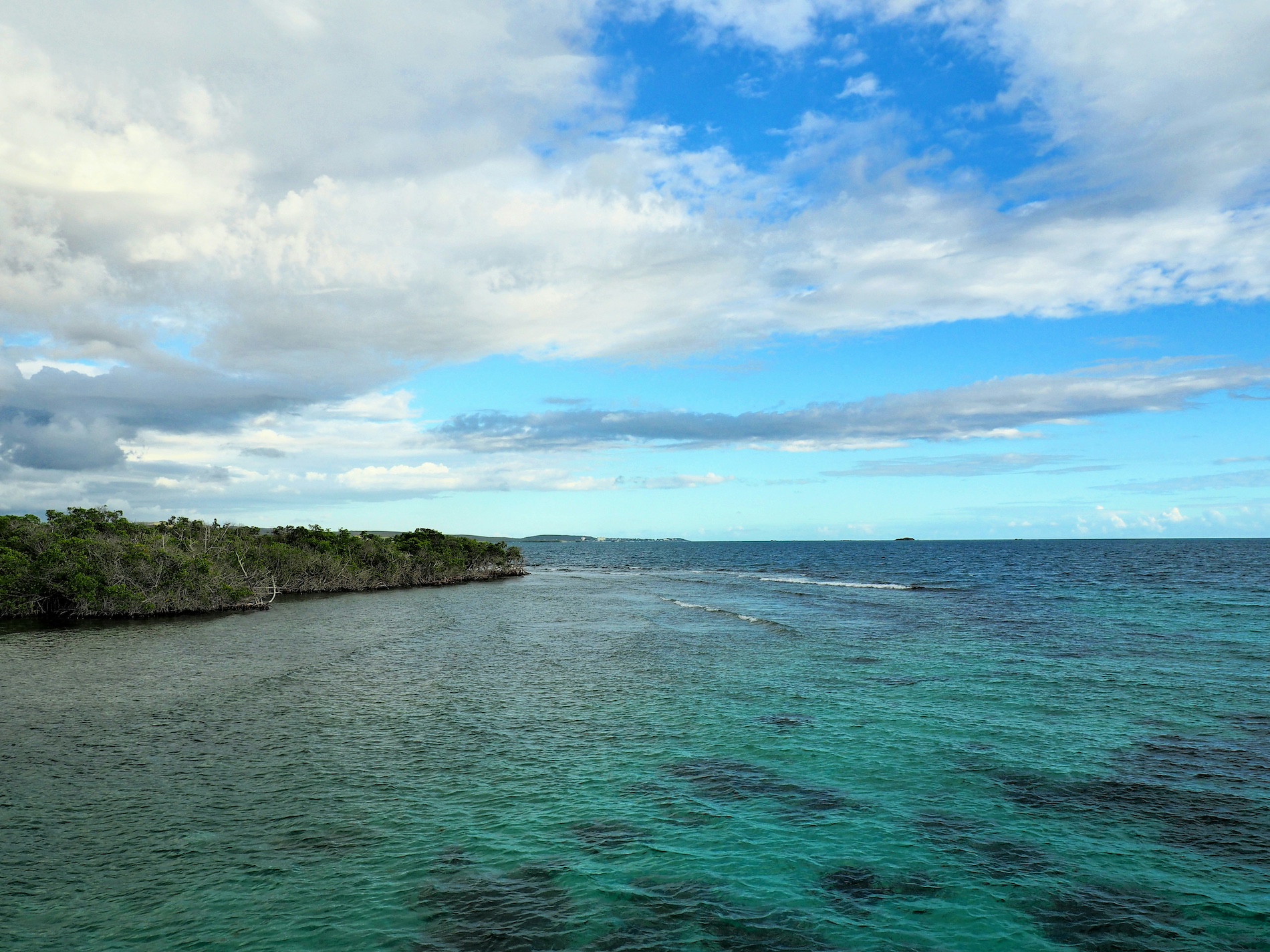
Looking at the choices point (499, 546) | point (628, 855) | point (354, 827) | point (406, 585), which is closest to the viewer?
Answer: point (628, 855)

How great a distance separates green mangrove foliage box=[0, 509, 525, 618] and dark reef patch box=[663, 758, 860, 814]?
160 feet

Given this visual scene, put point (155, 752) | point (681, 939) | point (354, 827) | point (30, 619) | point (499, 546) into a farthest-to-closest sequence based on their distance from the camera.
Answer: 1. point (499, 546)
2. point (30, 619)
3. point (155, 752)
4. point (354, 827)
5. point (681, 939)

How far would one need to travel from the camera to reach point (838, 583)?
95688mm

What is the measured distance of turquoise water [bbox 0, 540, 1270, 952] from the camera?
12.9 meters

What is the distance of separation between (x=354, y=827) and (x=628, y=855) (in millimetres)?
6320

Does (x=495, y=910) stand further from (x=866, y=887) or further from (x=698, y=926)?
(x=866, y=887)

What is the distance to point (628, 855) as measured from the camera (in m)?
15.4

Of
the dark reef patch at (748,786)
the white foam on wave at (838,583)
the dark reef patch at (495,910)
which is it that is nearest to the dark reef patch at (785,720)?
the dark reef patch at (748,786)

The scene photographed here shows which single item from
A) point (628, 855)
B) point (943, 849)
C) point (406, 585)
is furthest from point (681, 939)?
point (406, 585)

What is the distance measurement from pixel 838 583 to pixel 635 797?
8149 centimetres

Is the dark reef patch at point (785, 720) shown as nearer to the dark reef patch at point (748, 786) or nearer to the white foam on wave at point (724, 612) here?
the dark reef patch at point (748, 786)

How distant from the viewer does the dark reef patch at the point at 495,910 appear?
478 inches

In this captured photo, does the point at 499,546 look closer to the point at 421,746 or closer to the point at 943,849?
the point at 421,746

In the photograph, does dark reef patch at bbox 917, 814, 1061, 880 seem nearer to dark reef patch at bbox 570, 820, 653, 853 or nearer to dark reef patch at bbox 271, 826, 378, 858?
dark reef patch at bbox 570, 820, 653, 853
